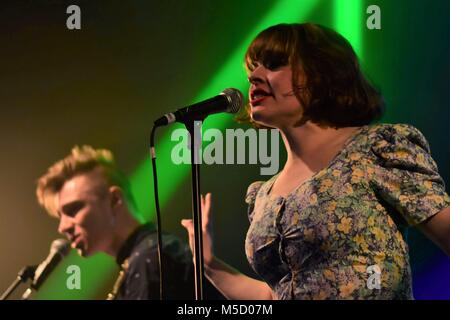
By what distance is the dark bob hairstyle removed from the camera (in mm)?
1774

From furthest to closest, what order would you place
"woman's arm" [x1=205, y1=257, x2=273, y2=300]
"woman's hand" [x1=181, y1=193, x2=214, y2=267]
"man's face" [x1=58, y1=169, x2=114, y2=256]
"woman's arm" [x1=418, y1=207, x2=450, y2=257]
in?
"man's face" [x1=58, y1=169, x2=114, y2=256] → "woman's hand" [x1=181, y1=193, x2=214, y2=267] → "woman's arm" [x1=205, y1=257, x2=273, y2=300] → "woman's arm" [x1=418, y1=207, x2=450, y2=257]

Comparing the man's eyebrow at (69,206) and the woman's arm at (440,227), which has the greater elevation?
the woman's arm at (440,227)

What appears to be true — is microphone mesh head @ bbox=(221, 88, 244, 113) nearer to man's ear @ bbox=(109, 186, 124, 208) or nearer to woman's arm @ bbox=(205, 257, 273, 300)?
woman's arm @ bbox=(205, 257, 273, 300)

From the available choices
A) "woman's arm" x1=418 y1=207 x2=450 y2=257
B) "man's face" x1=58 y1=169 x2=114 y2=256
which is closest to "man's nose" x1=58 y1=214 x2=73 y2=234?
"man's face" x1=58 y1=169 x2=114 y2=256

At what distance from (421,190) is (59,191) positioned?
1.38 meters

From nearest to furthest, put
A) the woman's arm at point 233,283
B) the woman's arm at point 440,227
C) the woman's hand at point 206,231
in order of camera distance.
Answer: the woman's arm at point 440,227 < the woman's arm at point 233,283 < the woman's hand at point 206,231

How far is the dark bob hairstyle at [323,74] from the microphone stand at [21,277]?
124 centimetres

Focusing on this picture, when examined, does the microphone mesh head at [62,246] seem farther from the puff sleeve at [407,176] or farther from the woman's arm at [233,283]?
the puff sleeve at [407,176]

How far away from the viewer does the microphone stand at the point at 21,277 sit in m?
2.33

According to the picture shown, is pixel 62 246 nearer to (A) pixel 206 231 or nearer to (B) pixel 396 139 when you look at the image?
(A) pixel 206 231

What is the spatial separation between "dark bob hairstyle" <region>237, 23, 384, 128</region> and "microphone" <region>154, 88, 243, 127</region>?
22 centimetres

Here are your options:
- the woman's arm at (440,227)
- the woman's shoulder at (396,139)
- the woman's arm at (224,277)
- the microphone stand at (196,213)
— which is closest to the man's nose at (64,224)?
the woman's arm at (224,277)

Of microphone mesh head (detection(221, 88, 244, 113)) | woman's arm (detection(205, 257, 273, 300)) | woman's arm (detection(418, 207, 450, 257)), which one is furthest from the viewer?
woman's arm (detection(205, 257, 273, 300))

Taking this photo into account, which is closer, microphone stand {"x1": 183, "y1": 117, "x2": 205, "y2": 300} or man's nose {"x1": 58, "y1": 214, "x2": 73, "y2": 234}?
microphone stand {"x1": 183, "y1": 117, "x2": 205, "y2": 300}
